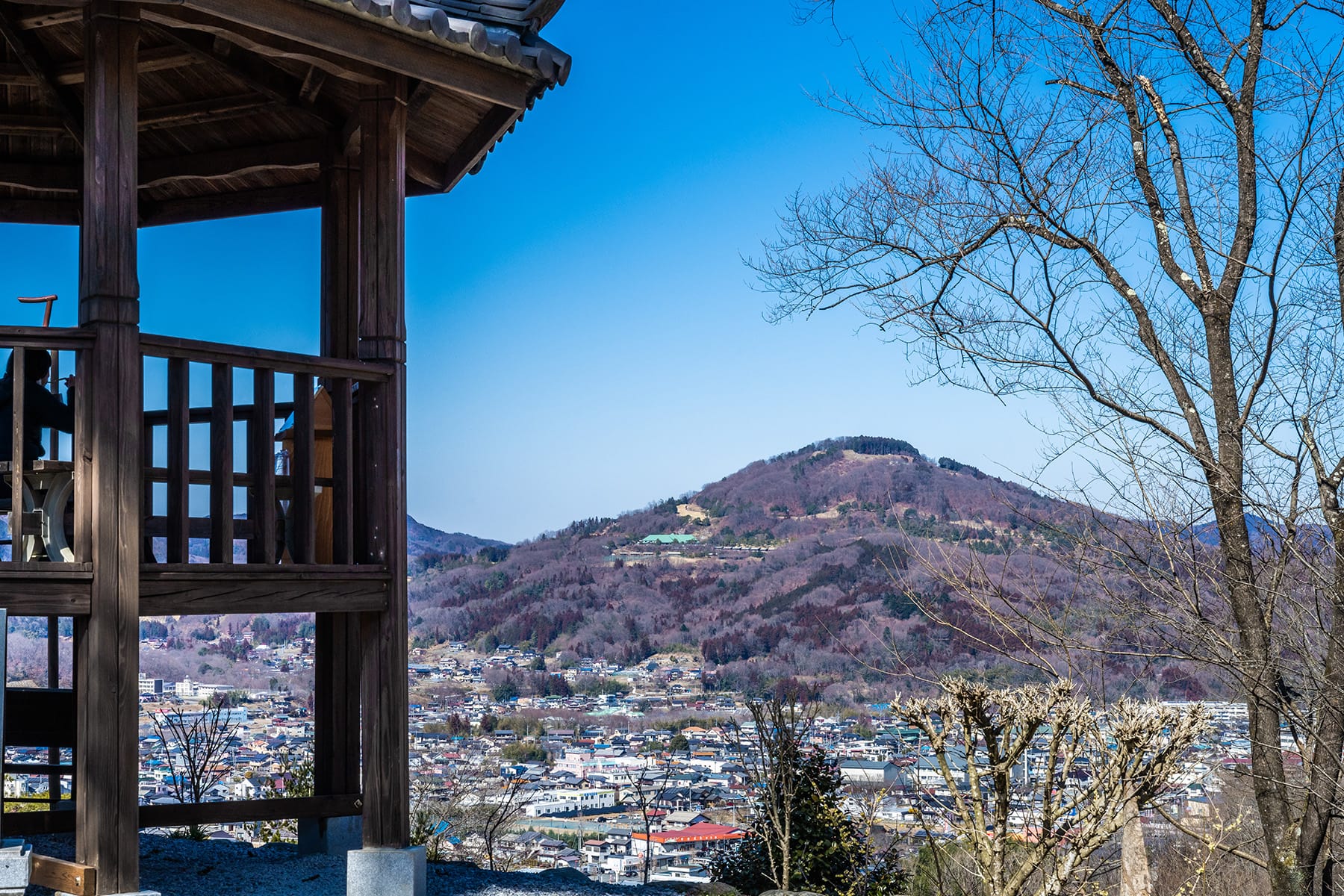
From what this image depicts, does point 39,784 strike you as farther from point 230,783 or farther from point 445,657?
point 445,657

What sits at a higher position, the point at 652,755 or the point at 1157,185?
the point at 1157,185

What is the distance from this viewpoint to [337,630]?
21.8 feet

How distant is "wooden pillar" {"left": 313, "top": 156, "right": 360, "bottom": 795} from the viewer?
6.64 metres

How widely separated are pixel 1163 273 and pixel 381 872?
6026 millimetres

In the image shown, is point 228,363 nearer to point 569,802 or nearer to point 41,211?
point 41,211

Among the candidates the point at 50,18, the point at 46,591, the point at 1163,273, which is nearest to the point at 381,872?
the point at 46,591

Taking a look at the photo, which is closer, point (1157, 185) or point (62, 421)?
point (62, 421)

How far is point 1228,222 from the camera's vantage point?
24.6 ft

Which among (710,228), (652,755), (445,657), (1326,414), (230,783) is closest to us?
(1326,414)

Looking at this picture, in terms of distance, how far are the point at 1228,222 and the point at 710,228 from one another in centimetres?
2916

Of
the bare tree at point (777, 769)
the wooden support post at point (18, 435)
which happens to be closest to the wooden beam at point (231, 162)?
the wooden support post at point (18, 435)

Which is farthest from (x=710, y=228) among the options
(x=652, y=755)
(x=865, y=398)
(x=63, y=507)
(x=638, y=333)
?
(x=63, y=507)

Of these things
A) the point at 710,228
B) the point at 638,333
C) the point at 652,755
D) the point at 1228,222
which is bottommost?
the point at 652,755

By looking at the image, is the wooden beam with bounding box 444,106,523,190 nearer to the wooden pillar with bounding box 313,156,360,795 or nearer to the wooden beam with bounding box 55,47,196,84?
the wooden pillar with bounding box 313,156,360,795
